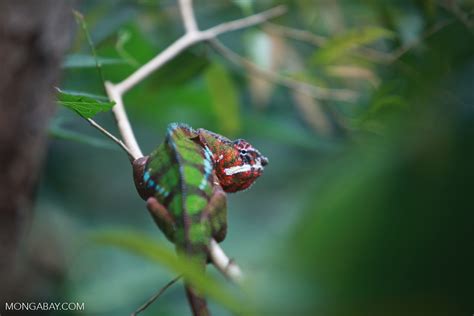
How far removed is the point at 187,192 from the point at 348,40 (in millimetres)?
1234

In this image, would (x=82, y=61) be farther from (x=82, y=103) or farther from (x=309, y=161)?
(x=309, y=161)

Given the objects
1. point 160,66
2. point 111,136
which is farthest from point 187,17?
point 111,136

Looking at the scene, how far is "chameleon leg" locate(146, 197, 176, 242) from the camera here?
1.40 meters

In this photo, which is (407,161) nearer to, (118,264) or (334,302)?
(334,302)

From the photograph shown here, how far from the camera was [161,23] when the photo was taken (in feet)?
11.4

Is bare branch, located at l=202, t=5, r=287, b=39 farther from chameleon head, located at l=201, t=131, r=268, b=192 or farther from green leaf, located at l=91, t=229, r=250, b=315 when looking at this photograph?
green leaf, located at l=91, t=229, r=250, b=315

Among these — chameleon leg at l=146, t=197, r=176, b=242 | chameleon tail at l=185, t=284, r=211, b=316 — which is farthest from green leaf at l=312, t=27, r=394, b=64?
chameleon tail at l=185, t=284, r=211, b=316

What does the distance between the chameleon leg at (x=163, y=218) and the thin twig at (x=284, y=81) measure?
996 millimetres

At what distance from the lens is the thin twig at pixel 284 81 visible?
2.43 m

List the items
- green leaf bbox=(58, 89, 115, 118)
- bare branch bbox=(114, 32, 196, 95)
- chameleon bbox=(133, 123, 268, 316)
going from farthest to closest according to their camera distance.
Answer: bare branch bbox=(114, 32, 196, 95) → green leaf bbox=(58, 89, 115, 118) → chameleon bbox=(133, 123, 268, 316)

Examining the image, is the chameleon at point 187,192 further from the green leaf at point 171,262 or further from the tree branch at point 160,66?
the green leaf at point 171,262

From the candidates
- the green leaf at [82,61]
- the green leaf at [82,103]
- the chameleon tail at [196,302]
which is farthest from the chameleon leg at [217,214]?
A: the green leaf at [82,61]

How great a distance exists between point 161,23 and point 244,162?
190cm

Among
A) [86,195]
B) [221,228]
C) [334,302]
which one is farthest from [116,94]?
[86,195]
